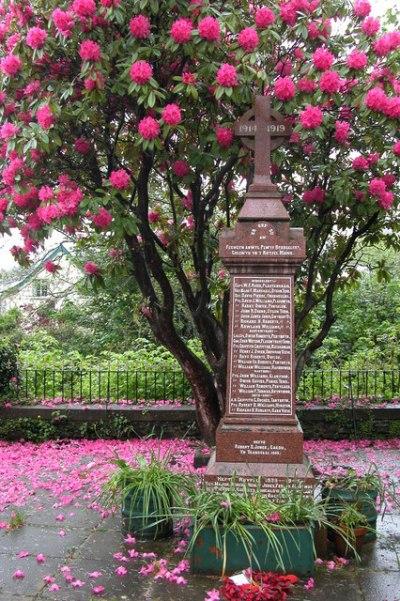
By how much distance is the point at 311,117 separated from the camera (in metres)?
5.51

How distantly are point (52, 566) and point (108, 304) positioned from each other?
9327mm

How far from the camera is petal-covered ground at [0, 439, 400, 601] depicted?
4.23 m

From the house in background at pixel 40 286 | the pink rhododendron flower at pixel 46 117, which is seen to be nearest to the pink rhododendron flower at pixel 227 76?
the pink rhododendron flower at pixel 46 117

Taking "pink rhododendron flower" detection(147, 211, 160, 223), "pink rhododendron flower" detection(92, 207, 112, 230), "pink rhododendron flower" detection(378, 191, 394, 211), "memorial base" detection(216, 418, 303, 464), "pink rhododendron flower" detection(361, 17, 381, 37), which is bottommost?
"memorial base" detection(216, 418, 303, 464)

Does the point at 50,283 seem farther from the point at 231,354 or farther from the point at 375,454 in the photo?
the point at 231,354

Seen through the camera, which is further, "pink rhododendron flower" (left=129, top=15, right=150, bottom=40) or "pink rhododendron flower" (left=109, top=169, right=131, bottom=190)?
"pink rhododendron flower" (left=109, top=169, right=131, bottom=190)

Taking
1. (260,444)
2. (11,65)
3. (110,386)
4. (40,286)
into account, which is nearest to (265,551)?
(260,444)

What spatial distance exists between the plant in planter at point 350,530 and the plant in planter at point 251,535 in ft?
0.85

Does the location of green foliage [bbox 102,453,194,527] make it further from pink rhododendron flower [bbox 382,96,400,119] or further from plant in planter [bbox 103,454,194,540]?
pink rhododendron flower [bbox 382,96,400,119]

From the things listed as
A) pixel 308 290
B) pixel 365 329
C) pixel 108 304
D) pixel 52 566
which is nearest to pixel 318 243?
pixel 308 290

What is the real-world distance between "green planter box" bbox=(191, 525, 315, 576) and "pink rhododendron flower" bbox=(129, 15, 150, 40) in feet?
13.2

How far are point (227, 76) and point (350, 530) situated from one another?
3.67 m

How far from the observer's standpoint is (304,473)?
498cm

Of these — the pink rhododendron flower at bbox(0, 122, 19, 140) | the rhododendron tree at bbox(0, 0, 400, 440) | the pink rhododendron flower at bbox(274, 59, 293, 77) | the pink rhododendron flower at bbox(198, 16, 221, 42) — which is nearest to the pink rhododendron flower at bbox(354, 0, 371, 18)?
the rhododendron tree at bbox(0, 0, 400, 440)
